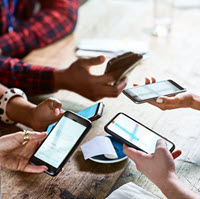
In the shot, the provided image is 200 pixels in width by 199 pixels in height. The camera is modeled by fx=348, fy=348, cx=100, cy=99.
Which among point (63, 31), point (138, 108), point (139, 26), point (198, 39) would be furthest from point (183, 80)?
point (63, 31)

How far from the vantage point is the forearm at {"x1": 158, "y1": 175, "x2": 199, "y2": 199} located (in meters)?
0.75

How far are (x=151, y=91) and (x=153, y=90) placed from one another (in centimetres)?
1

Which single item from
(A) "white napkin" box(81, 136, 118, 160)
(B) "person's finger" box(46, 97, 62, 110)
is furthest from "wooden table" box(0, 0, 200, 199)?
(B) "person's finger" box(46, 97, 62, 110)

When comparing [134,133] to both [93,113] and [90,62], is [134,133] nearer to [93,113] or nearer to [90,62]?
[93,113]

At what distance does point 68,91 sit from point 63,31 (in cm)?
45

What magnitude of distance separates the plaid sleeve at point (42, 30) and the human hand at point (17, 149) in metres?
0.74

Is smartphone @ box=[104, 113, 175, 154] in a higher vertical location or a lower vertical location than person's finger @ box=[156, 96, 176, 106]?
lower

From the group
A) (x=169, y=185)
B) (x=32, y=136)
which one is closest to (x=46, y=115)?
(x=32, y=136)

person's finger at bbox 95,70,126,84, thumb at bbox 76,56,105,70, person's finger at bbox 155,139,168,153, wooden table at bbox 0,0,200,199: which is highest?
person's finger at bbox 155,139,168,153

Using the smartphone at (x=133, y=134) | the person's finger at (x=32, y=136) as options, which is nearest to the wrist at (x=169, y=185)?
the smartphone at (x=133, y=134)

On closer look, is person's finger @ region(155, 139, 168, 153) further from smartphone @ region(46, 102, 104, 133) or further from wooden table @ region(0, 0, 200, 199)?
smartphone @ region(46, 102, 104, 133)

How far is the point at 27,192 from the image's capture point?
0.86 m

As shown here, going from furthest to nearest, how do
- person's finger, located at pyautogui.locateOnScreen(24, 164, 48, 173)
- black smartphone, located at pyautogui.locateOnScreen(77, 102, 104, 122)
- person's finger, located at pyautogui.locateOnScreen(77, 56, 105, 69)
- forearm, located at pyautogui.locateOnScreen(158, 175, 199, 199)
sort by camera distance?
person's finger, located at pyautogui.locateOnScreen(77, 56, 105, 69), black smartphone, located at pyautogui.locateOnScreen(77, 102, 104, 122), person's finger, located at pyautogui.locateOnScreen(24, 164, 48, 173), forearm, located at pyautogui.locateOnScreen(158, 175, 199, 199)

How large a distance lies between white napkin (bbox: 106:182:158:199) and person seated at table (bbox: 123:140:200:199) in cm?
5
